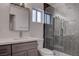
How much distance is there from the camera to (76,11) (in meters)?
1.60

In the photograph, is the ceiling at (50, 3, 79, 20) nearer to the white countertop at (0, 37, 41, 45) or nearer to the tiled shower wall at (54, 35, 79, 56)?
the tiled shower wall at (54, 35, 79, 56)

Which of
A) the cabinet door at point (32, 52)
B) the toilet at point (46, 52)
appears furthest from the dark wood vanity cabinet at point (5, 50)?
the toilet at point (46, 52)

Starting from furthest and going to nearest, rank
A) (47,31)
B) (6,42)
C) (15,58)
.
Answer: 1. (47,31)
2. (15,58)
3. (6,42)

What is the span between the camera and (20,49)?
60.6 inches

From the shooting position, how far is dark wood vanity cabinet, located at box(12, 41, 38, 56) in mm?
1496

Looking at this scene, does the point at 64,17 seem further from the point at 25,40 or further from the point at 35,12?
the point at 25,40

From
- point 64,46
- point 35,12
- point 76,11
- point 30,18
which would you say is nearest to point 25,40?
point 30,18

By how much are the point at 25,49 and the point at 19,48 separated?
Result: 0.29 feet

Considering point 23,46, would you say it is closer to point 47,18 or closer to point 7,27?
point 7,27

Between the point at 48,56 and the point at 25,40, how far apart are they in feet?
1.27

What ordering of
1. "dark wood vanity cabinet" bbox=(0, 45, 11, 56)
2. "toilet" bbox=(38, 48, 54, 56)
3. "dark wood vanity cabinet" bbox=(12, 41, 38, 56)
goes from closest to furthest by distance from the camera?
"dark wood vanity cabinet" bbox=(0, 45, 11, 56), "dark wood vanity cabinet" bbox=(12, 41, 38, 56), "toilet" bbox=(38, 48, 54, 56)

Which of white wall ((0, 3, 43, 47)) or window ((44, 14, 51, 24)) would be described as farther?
window ((44, 14, 51, 24))

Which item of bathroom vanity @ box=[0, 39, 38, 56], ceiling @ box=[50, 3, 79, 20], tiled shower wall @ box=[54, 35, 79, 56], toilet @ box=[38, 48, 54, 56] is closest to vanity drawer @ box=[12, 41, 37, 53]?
bathroom vanity @ box=[0, 39, 38, 56]

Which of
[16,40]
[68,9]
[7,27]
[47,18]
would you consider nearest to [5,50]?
[16,40]
